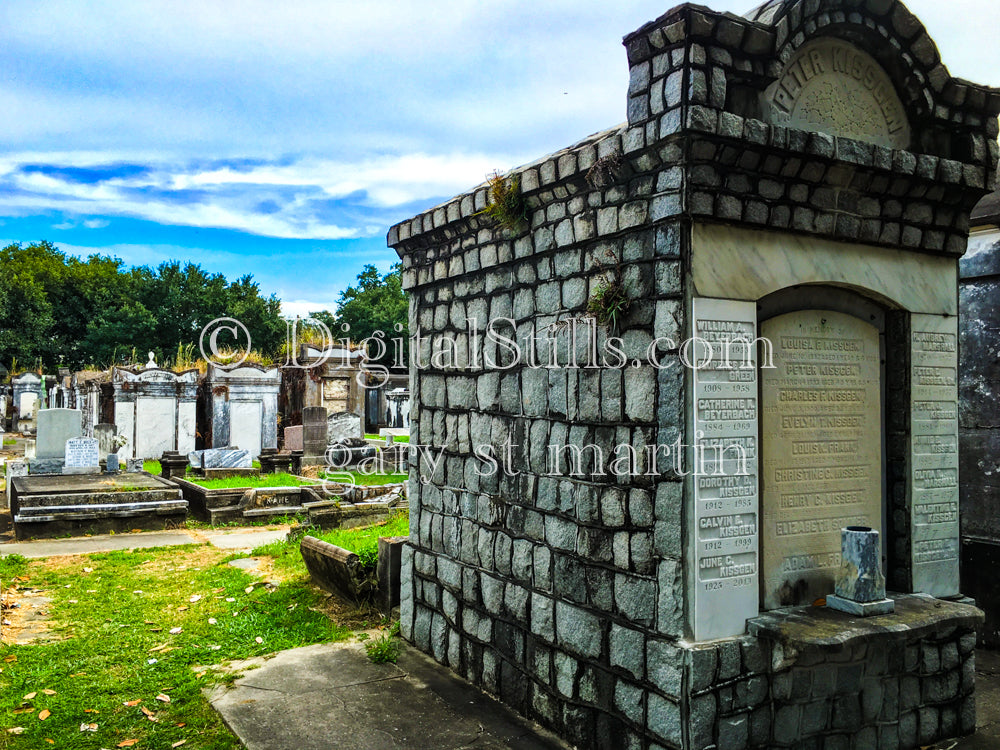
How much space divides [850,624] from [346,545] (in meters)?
4.86

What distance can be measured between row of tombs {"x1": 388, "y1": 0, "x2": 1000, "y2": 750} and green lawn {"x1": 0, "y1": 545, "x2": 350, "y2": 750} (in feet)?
5.90

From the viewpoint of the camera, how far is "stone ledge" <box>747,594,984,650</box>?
11.2 ft

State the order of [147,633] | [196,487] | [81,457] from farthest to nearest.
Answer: [81,457] → [196,487] → [147,633]

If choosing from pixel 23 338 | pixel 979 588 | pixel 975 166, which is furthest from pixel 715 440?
pixel 23 338

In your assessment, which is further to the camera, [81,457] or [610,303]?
[81,457]

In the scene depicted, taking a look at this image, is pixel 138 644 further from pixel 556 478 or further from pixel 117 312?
pixel 117 312

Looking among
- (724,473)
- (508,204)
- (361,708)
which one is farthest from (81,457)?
(724,473)

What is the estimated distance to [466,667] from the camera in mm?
5156

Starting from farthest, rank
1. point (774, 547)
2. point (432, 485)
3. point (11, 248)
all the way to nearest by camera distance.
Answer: point (11, 248)
point (432, 485)
point (774, 547)

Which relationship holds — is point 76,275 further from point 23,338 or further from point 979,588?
point 979,588

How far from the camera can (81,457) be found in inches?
526

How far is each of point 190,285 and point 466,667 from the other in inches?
1553

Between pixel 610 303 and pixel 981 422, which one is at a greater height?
pixel 610 303

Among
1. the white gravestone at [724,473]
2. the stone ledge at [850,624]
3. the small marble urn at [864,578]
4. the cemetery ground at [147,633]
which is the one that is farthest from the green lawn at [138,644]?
the small marble urn at [864,578]
